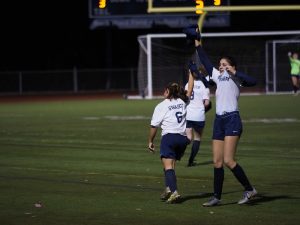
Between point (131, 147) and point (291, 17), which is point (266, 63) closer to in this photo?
point (291, 17)

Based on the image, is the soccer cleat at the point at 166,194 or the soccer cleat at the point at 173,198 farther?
the soccer cleat at the point at 166,194

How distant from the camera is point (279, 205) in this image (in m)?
13.1

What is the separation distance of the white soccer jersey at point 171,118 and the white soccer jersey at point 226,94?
0.79 m

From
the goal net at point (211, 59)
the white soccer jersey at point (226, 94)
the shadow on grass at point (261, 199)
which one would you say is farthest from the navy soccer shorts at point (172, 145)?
the goal net at point (211, 59)

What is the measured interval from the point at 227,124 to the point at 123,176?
4.06 m

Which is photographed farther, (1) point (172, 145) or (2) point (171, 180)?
(1) point (172, 145)

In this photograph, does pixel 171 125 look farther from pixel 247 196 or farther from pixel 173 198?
pixel 247 196

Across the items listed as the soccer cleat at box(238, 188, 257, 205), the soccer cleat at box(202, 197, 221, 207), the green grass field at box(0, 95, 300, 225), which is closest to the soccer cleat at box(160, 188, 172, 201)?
the green grass field at box(0, 95, 300, 225)

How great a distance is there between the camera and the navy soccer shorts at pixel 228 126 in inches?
511

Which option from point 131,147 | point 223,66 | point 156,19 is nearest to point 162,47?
point 156,19

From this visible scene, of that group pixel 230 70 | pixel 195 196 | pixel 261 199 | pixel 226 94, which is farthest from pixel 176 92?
pixel 261 199

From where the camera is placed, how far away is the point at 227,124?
13016 mm

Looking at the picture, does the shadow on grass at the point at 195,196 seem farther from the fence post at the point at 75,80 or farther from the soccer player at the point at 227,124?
the fence post at the point at 75,80

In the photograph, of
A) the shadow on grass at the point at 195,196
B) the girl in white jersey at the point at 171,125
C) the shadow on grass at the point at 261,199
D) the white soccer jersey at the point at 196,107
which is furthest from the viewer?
the white soccer jersey at the point at 196,107
